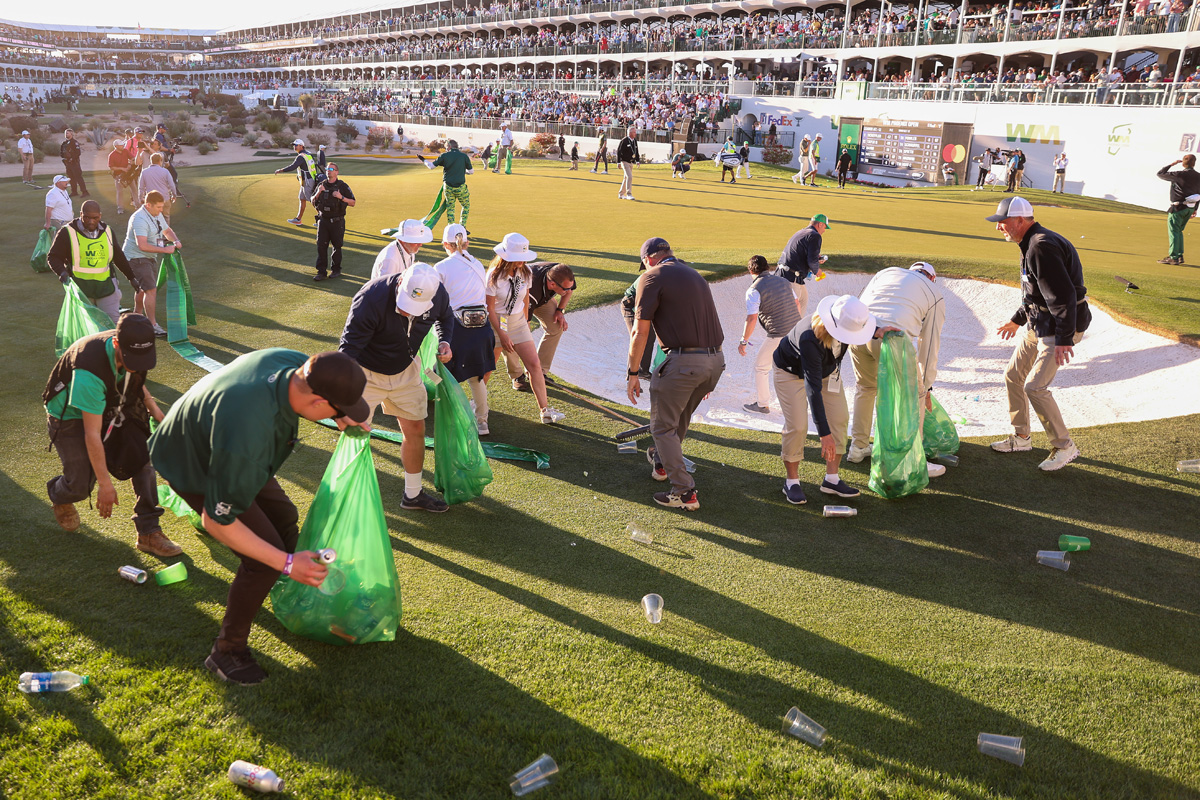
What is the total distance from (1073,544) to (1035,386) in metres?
1.86

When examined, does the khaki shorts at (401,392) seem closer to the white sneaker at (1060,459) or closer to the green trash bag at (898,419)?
the green trash bag at (898,419)

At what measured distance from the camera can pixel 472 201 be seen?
2217 centimetres

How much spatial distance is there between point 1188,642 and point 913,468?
223 cm

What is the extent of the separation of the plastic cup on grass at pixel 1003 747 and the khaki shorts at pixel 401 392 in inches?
169

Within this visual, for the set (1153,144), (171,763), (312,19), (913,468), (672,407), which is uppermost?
(312,19)

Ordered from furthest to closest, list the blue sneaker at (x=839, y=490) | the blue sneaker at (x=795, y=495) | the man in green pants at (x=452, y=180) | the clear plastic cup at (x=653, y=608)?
the man in green pants at (x=452, y=180) < the blue sneaker at (x=839, y=490) < the blue sneaker at (x=795, y=495) < the clear plastic cup at (x=653, y=608)

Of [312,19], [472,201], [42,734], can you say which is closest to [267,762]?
[42,734]

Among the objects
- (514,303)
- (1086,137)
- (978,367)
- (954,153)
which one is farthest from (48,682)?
(954,153)

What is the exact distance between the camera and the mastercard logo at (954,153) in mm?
33906

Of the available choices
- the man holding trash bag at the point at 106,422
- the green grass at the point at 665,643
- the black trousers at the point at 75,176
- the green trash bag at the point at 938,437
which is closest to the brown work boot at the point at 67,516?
the man holding trash bag at the point at 106,422

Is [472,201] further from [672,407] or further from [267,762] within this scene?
[267,762]

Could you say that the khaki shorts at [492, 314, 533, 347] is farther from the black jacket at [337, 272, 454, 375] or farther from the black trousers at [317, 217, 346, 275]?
the black trousers at [317, 217, 346, 275]

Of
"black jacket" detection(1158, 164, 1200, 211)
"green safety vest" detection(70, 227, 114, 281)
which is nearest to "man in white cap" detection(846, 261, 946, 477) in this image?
"green safety vest" detection(70, 227, 114, 281)

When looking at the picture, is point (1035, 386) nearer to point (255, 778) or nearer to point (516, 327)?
point (516, 327)
